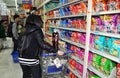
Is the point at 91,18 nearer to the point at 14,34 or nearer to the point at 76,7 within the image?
the point at 76,7

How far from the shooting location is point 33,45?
3.11m

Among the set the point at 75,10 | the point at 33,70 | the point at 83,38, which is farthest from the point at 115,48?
the point at 33,70

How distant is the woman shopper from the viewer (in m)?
3.03

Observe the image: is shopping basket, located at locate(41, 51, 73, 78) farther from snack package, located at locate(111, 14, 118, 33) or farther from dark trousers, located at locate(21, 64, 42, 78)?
snack package, located at locate(111, 14, 118, 33)

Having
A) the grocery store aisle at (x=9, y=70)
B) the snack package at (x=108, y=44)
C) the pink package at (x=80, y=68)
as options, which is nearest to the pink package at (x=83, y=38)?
the pink package at (x=80, y=68)

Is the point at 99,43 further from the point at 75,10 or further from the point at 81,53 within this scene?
the point at 75,10

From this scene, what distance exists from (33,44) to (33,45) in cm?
2

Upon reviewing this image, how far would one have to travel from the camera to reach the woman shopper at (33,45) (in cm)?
303

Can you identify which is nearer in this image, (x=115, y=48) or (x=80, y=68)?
(x=115, y=48)

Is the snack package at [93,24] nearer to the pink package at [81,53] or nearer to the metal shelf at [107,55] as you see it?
the metal shelf at [107,55]

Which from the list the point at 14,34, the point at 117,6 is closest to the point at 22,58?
the point at 117,6

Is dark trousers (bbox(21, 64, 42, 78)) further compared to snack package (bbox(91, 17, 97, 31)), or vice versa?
dark trousers (bbox(21, 64, 42, 78))

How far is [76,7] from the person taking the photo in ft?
10.9

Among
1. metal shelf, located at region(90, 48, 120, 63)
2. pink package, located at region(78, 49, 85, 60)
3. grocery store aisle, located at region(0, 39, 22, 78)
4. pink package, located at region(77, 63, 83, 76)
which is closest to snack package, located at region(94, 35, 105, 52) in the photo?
metal shelf, located at region(90, 48, 120, 63)
